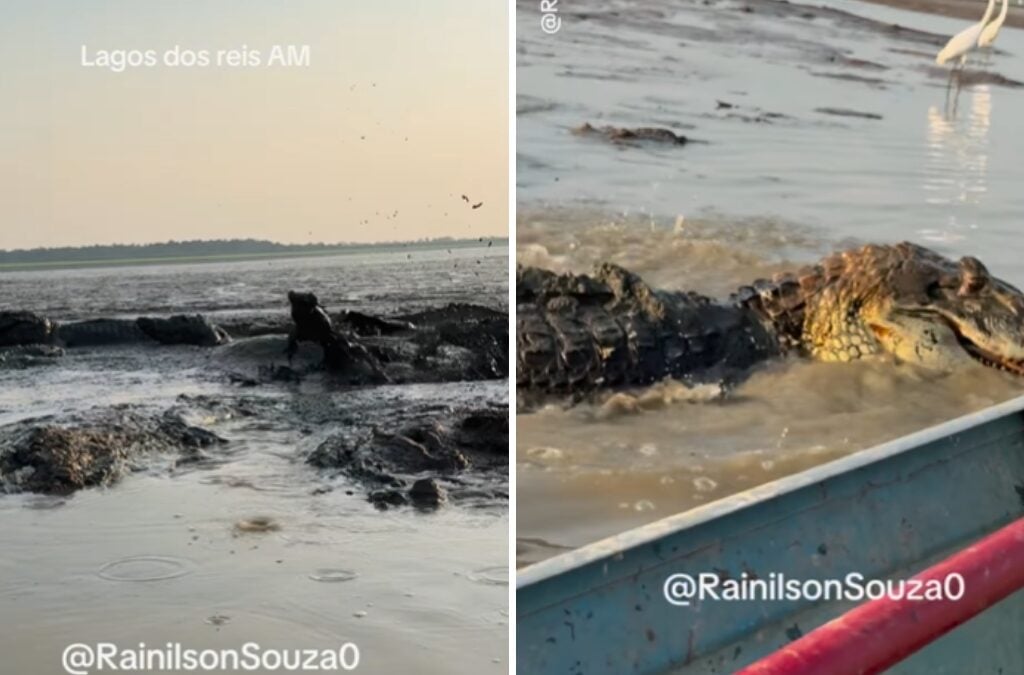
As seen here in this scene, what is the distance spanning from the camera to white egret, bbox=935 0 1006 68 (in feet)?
12.1

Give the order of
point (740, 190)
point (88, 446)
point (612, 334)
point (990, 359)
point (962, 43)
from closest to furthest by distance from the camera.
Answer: point (88, 446) → point (612, 334) → point (740, 190) → point (990, 359) → point (962, 43)

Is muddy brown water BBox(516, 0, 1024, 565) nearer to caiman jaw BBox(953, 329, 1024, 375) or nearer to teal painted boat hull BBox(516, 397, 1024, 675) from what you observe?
caiman jaw BBox(953, 329, 1024, 375)

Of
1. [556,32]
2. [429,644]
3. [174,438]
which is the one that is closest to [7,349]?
[174,438]

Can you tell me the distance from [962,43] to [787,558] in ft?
8.47

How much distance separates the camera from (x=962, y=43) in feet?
12.1

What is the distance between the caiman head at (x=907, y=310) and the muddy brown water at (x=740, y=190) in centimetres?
7

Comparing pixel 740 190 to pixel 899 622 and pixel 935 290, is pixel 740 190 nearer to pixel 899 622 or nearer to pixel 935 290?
pixel 935 290

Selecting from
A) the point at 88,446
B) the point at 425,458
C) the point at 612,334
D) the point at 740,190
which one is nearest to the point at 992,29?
the point at 740,190

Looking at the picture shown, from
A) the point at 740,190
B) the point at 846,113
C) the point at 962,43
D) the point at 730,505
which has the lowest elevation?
the point at 730,505

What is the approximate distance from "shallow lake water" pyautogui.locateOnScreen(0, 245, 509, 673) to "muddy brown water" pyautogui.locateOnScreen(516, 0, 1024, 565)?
0.26 m

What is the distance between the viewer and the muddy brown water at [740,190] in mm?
Result: 3018

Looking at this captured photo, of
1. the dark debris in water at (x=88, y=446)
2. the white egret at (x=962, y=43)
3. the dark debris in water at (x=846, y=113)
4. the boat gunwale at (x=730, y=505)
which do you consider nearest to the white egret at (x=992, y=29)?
the white egret at (x=962, y=43)

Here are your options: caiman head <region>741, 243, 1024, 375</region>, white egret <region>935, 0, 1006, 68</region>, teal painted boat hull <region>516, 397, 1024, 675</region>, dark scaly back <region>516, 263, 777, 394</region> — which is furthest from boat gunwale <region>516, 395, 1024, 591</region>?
white egret <region>935, 0, 1006, 68</region>

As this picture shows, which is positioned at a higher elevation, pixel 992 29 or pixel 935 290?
pixel 992 29
